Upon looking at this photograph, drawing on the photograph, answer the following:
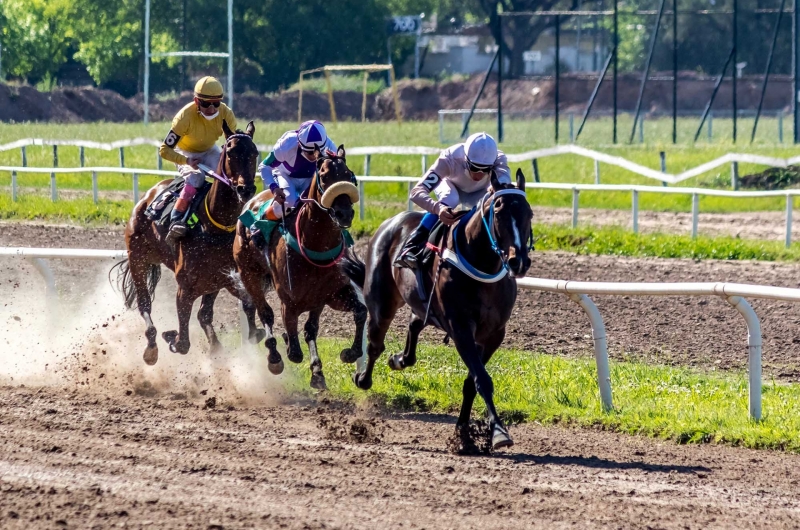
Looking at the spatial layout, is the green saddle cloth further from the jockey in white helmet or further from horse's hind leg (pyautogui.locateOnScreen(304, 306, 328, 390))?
the jockey in white helmet

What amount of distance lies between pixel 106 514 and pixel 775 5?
49.2 metres

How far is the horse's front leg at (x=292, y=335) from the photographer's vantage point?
850 centimetres

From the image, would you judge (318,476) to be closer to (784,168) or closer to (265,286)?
(265,286)

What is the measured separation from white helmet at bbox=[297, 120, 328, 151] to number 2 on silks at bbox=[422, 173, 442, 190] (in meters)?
1.41

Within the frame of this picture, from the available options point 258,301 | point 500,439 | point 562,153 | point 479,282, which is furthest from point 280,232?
point 562,153

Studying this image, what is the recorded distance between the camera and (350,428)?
7.14m

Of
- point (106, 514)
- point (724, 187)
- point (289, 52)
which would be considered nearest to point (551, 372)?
point (106, 514)

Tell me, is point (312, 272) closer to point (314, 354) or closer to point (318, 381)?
point (314, 354)

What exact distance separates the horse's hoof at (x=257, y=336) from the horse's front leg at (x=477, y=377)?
8.63 feet

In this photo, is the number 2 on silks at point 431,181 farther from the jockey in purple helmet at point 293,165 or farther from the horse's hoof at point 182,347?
the horse's hoof at point 182,347

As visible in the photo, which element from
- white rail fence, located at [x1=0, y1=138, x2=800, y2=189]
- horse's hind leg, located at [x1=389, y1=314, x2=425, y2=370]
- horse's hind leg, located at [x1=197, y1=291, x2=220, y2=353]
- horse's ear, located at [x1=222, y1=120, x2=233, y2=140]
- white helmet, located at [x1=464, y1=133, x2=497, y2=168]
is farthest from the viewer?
white rail fence, located at [x1=0, y1=138, x2=800, y2=189]

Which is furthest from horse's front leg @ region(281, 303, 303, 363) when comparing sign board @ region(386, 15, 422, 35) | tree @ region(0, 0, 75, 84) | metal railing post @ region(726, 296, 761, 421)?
sign board @ region(386, 15, 422, 35)

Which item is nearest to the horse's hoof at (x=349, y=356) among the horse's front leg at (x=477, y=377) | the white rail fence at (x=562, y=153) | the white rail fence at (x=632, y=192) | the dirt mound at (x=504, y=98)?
the horse's front leg at (x=477, y=377)

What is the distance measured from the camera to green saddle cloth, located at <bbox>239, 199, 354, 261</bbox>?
839 cm
